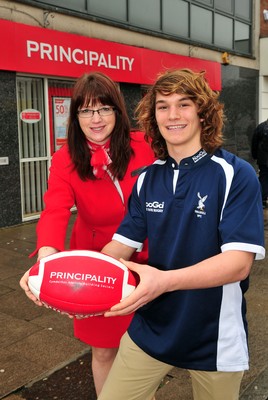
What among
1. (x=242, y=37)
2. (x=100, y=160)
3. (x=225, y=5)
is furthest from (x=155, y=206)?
(x=242, y=37)

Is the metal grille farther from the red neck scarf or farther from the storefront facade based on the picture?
the red neck scarf

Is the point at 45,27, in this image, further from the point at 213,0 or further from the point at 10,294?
the point at 213,0

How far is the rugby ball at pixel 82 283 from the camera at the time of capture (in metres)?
1.82

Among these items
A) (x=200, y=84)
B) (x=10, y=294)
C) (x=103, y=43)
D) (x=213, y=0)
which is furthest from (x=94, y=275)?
(x=213, y=0)

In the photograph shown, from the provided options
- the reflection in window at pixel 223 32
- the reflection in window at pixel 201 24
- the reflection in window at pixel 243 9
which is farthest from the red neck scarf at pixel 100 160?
the reflection in window at pixel 243 9

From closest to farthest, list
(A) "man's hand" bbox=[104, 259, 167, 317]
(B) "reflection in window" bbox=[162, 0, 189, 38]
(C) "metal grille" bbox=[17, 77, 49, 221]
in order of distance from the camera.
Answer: (A) "man's hand" bbox=[104, 259, 167, 317] < (C) "metal grille" bbox=[17, 77, 49, 221] < (B) "reflection in window" bbox=[162, 0, 189, 38]

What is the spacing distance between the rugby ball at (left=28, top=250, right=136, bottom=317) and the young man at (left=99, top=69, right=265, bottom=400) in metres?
0.09

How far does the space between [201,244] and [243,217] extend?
20 centimetres

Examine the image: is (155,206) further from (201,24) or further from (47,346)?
(201,24)

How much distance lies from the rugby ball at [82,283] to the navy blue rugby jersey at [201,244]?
19 cm

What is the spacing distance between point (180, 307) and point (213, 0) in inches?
467

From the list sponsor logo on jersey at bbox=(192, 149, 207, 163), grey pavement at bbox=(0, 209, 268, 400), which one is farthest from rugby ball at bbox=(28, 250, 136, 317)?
grey pavement at bbox=(0, 209, 268, 400)

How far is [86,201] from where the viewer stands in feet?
8.09

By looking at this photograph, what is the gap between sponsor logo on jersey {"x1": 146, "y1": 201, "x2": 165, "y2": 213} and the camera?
1.92m
